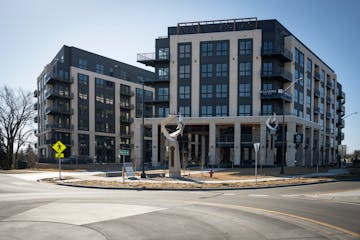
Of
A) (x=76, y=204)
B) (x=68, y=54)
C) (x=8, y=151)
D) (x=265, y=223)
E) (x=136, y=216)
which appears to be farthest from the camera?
(x=68, y=54)

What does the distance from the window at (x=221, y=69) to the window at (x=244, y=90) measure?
3.54 meters

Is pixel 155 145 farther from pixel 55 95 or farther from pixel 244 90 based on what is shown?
pixel 55 95

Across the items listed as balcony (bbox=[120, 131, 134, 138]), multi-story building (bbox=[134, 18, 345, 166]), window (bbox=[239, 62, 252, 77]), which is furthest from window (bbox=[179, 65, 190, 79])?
balcony (bbox=[120, 131, 134, 138])

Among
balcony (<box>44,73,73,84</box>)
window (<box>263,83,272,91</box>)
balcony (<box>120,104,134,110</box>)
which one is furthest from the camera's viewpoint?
balcony (<box>120,104,134,110</box>)

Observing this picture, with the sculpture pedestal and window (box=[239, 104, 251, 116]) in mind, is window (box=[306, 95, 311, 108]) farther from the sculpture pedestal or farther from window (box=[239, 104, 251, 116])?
the sculpture pedestal

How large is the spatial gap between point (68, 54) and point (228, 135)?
39.3m

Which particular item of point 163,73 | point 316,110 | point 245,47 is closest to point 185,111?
point 163,73

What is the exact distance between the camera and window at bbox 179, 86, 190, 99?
193ft

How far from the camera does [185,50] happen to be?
193 ft

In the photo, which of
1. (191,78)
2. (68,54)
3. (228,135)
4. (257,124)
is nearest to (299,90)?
(257,124)

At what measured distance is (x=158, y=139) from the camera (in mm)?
61188

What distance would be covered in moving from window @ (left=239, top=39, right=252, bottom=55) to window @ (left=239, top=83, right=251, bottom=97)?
220 inches

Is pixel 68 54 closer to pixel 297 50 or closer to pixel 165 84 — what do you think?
pixel 165 84

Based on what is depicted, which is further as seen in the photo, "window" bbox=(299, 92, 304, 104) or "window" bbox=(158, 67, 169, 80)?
"window" bbox=(299, 92, 304, 104)
